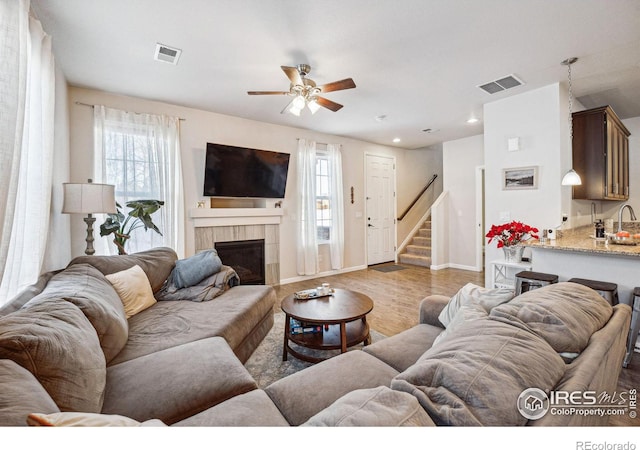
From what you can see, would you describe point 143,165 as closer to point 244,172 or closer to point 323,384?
point 244,172

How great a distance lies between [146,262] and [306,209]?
2767 mm

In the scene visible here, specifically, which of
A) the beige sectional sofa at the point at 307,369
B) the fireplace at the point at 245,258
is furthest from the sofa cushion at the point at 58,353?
the fireplace at the point at 245,258

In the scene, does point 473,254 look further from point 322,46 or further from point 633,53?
point 322,46

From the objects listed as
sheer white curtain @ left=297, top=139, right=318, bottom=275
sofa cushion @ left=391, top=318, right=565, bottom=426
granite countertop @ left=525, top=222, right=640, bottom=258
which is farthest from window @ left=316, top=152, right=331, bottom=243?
sofa cushion @ left=391, top=318, right=565, bottom=426

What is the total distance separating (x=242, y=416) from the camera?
1.04 m

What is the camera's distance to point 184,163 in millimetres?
3910

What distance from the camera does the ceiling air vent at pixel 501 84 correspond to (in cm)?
315

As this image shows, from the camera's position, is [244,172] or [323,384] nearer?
[323,384]

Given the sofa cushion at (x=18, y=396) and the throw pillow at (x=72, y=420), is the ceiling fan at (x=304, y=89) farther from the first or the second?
the throw pillow at (x=72, y=420)

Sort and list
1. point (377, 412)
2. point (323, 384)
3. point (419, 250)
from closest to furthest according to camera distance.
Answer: point (377, 412)
point (323, 384)
point (419, 250)

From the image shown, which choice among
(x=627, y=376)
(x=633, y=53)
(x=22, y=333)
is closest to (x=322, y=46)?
(x=22, y=333)

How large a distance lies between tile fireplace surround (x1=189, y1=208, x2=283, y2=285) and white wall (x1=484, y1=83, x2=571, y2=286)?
124 inches

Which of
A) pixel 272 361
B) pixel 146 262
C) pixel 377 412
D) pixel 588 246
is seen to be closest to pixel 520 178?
pixel 588 246

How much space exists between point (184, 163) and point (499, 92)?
4.20 m
